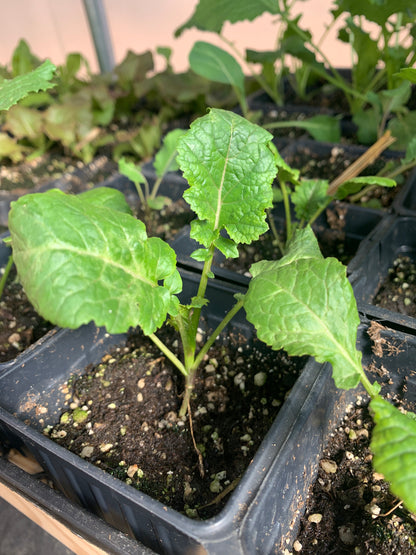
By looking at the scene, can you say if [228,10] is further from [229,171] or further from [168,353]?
[168,353]

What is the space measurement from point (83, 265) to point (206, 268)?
22cm

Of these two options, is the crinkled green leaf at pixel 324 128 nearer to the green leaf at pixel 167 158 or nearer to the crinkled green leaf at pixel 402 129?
the crinkled green leaf at pixel 402 129

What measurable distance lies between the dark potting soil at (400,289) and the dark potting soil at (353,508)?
0.59 feet

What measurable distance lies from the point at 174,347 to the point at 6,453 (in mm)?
351

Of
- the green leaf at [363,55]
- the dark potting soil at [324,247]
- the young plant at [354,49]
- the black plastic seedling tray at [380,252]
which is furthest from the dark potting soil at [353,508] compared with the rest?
the green leaf at [363,55]

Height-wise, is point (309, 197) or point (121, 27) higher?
point (121, 27)

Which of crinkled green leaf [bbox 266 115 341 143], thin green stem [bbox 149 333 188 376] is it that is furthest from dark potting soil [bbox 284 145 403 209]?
thin green stem [bbox 149 333 188 376]

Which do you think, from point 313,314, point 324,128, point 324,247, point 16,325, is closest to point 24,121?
point 16,325

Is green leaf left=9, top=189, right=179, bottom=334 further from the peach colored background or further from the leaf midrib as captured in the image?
the peach colored background

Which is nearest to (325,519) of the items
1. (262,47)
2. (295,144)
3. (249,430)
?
(249,430)

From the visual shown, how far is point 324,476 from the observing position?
2.24 feet

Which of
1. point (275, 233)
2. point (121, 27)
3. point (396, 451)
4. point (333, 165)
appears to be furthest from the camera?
point (121, 27)

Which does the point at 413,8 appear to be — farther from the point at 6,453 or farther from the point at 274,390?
the point at 6,453

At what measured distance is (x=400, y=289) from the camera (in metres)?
0.92
